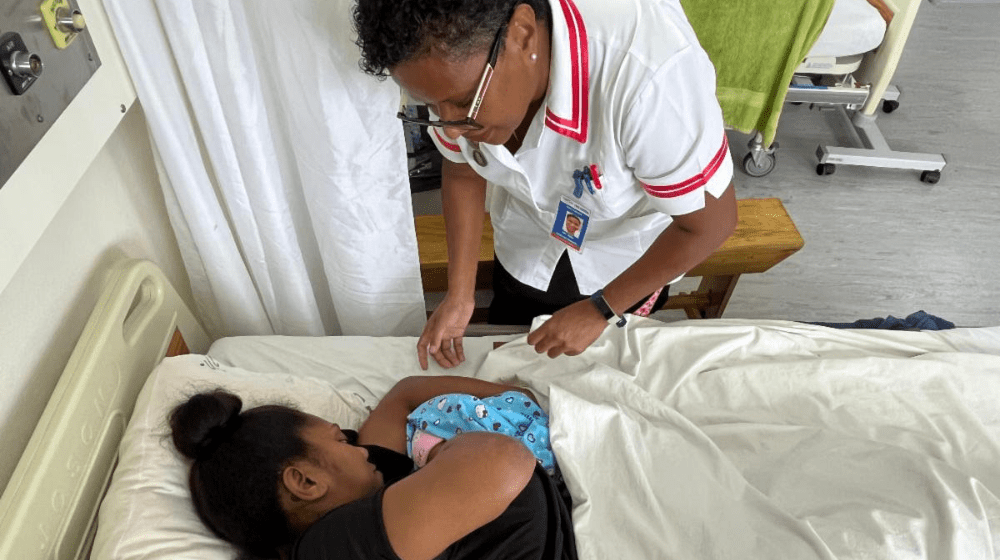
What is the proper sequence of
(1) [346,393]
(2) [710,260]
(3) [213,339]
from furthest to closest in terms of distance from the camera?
1. (2) [710,260]
2. (3) [213,339]
3. (1) [346,393]

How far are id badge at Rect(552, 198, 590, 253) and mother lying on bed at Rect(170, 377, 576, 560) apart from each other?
435 millimetres

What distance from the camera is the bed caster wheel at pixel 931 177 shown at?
306 centimetres

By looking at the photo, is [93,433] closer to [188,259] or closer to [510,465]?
[188,259]

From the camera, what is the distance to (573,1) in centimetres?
101

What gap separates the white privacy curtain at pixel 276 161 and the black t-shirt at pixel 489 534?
0.67 meters

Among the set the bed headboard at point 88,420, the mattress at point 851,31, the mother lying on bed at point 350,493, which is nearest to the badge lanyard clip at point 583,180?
the mother lying on bed at point 350,493

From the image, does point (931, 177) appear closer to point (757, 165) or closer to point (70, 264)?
point (757, 165)

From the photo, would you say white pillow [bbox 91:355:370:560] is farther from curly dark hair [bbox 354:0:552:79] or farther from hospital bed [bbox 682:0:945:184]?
hospital bed [bbox 682:0:945:184]

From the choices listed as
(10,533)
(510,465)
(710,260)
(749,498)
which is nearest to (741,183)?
(710,260)

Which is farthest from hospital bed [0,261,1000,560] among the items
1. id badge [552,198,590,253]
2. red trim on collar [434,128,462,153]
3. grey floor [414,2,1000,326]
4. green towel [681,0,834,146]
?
green towel [681,0,834,146]

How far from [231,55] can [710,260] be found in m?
1.49

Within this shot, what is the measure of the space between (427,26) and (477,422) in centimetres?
82

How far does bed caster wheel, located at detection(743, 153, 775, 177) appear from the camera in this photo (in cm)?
304

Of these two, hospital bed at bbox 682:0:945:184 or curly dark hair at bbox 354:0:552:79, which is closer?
curly dark hair at bbox 354:0:552:79
